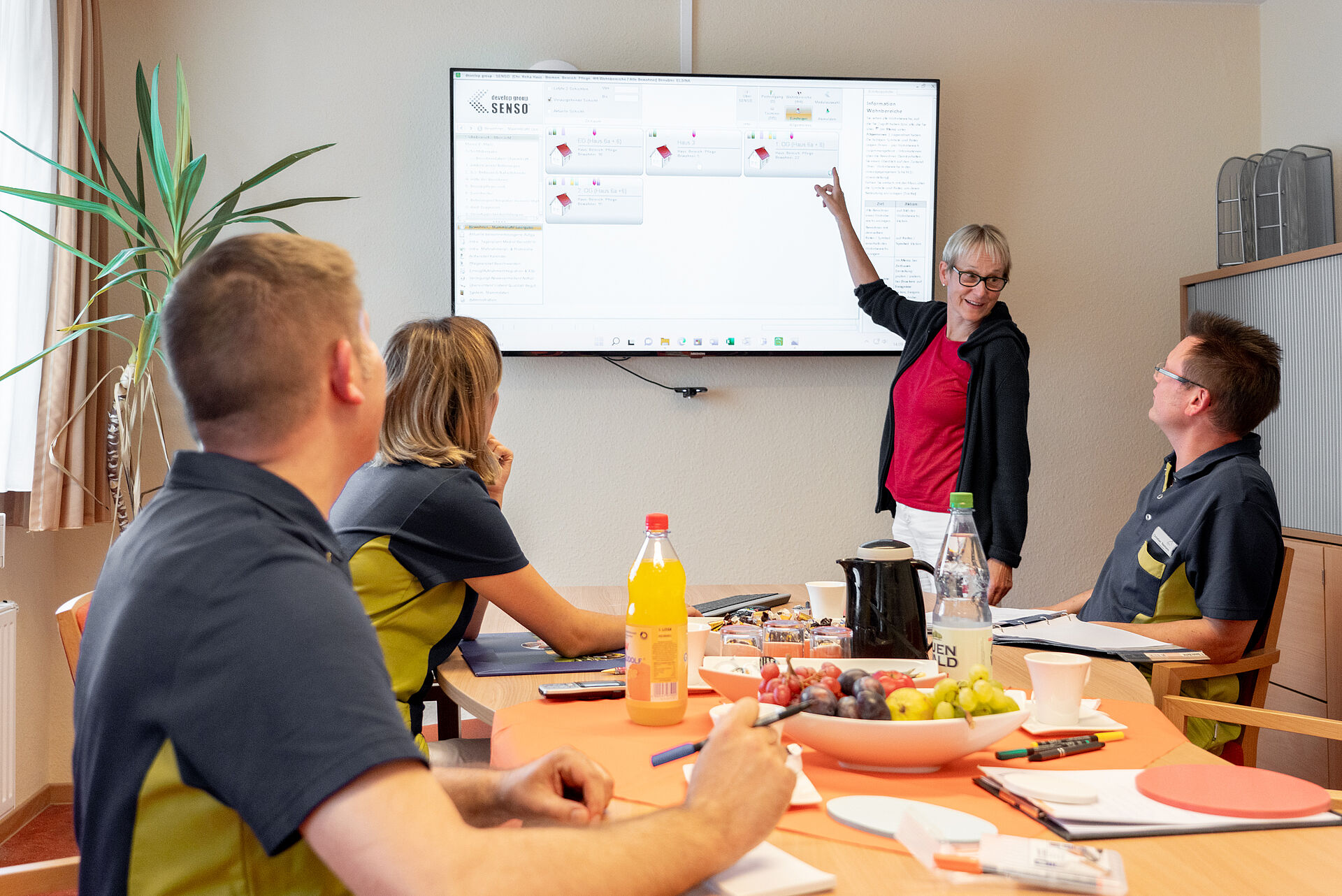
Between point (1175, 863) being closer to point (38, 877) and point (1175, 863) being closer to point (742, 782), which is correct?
point (742, 782)

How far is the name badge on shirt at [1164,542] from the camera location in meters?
2.20

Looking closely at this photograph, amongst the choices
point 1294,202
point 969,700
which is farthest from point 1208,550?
point 1294,202

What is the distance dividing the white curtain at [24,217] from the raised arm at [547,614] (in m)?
1.81

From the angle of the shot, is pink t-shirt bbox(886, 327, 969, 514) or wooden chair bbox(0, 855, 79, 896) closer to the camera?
wooden chair bbox(0, 855, 79, 896)

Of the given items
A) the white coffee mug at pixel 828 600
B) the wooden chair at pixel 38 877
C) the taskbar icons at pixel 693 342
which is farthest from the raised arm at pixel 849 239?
the wooden chair at pixel 38 877

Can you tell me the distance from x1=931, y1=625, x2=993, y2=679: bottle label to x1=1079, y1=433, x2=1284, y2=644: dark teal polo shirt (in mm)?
976

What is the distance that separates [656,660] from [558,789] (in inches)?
11.0

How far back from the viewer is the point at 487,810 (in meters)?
1.02

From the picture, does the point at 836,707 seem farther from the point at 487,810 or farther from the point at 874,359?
the point at 874,359

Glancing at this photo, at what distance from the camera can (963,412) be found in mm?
2883

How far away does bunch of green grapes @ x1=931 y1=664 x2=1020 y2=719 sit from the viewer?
105 centimetres

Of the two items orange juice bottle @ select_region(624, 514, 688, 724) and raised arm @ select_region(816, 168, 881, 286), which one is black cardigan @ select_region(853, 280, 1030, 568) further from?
orange juice bottle @ select_region(624, 514, 688, 724)

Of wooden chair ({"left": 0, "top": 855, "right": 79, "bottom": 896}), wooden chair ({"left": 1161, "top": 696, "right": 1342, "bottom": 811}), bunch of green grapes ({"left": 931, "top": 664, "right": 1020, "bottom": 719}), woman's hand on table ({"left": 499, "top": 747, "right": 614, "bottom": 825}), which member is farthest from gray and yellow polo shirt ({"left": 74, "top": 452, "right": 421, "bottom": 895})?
wooden chair ({"left": 1161, "top": 696, "right": 1342, "bottom": 811})

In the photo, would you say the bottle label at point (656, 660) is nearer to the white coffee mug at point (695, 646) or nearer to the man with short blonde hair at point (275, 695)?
the white coffee mug at point (695, 646)
